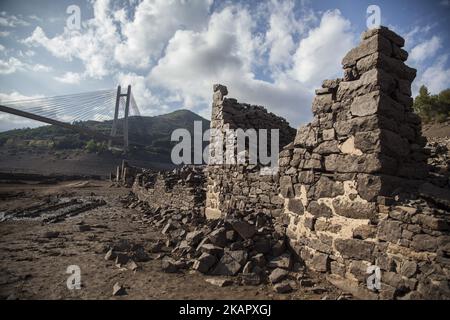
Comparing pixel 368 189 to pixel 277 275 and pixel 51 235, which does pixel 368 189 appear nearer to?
pixel 277 275

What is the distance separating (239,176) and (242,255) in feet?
8.97

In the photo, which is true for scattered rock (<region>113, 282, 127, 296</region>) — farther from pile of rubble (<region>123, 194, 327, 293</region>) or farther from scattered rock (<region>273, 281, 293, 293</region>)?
scattered rock (<region>273, 281, 293, 293</region>)

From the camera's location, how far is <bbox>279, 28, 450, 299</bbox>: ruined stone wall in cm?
353

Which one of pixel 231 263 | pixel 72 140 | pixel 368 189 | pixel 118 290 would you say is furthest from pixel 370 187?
pixel 72 140

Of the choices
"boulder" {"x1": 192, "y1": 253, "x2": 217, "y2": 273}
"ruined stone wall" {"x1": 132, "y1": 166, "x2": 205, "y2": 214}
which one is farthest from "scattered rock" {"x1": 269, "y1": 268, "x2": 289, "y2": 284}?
"ruined stone wall" {"x1": 132, "y1": 166, "x2": 205, "y2": 214}

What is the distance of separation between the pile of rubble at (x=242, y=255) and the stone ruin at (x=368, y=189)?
0.44ft

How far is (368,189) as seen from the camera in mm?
4199

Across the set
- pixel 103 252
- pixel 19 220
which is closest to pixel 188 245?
pixel 103 252

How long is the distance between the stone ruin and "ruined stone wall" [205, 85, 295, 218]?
0.42m
